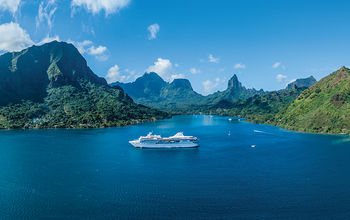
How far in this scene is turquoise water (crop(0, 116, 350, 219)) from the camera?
5791cm

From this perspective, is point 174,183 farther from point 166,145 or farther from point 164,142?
point 164,142

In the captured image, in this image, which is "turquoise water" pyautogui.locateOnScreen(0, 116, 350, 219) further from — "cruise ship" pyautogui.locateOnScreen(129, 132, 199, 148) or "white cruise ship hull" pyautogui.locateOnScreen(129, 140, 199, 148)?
"cruise ship" pyautogui.locateOnScreen(129, 132, 199, 148)

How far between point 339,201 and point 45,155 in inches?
4352

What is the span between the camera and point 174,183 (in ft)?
249

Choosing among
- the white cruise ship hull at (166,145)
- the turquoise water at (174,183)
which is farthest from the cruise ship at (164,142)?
the turquoise water at (174,183)

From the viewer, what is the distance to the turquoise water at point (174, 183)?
57.9m

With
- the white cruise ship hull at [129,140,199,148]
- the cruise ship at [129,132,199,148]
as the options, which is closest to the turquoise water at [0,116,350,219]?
the white cruise ship hull at [129,140,199,148]

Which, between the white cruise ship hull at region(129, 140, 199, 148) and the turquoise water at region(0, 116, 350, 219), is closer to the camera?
the turquoise water at region(0, 116, 350, 219)

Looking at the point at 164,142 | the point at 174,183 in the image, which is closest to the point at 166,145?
the point at 164,142

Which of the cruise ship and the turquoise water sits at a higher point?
the cruise ship

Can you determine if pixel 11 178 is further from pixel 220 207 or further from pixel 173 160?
pixel 220 207

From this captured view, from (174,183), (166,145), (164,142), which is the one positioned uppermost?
(164,142)

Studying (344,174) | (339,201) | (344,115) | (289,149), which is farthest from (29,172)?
(344,115)

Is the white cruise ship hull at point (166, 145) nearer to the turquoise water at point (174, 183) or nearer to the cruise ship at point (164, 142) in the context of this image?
the cruise ship at point (164, 142)
